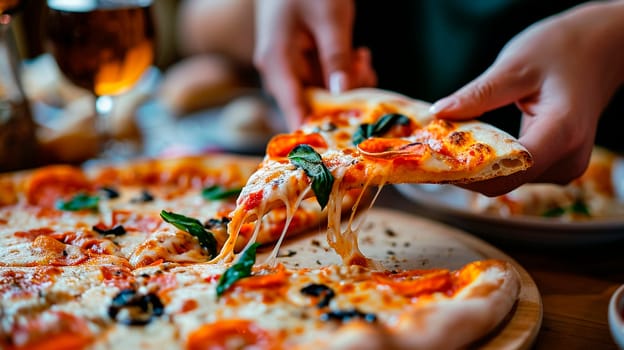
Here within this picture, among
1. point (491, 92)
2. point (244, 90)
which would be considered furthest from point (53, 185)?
point (244, 90)

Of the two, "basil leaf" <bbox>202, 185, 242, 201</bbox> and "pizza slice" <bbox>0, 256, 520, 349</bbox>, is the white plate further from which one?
"basil leaf" <bbox>202, 185, 242, 201</bbox>

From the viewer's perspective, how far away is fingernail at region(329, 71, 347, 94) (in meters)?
2.59

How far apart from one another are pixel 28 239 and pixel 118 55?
1.10 metres

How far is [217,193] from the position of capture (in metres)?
2.46

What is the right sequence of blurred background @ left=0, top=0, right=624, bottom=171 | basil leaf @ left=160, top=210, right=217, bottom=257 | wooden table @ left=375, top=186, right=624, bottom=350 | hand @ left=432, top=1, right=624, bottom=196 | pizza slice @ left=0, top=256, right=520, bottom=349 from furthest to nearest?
blurred background @ left=0, top=0, right=624, bottom=171 → basil leaf @ left=160, top=210, right=217, bottom=257 → hand @ left=432, top=1, right=624, bottom=196 → wooden table @ left=375, top=186, right=624, bottom=350 → pizza slice @ left=0, top=256, right=520, bottom=349

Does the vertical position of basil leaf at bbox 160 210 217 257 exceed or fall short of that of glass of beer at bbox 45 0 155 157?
it falls short

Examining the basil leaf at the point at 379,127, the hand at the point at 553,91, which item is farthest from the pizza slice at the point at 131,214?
the hand at the point at 553,91

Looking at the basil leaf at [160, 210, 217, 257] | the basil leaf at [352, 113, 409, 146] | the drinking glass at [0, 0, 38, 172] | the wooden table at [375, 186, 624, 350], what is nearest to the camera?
the wooden table at [375, 186, 624, 350]

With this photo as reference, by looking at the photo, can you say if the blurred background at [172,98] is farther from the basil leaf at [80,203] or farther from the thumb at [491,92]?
the thumb at [491,92]

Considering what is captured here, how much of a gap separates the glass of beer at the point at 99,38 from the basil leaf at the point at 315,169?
54.0 inches

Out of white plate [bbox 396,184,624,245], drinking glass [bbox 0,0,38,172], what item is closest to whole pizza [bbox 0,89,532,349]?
white plate [bbox 396,184,624,245]

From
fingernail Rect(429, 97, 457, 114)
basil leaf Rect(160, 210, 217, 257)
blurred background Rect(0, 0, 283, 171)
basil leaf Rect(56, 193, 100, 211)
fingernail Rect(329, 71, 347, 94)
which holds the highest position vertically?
fingernail Rect(429, 97, 457, 114)

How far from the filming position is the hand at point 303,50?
262cm

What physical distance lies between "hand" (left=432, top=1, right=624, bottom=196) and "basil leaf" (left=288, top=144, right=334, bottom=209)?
1.33ft
